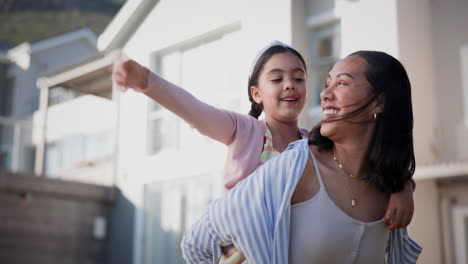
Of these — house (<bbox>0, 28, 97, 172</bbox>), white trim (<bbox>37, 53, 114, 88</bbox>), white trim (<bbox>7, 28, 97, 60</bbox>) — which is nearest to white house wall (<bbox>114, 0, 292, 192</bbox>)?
white trim (<bbox>37, 53, 114, 88</bbox>)

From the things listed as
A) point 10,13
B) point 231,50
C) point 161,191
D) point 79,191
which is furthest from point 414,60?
point 10,13

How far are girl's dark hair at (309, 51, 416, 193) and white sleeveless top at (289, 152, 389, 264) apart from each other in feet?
→ 0.57

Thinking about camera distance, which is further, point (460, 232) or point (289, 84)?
point (460, 232)

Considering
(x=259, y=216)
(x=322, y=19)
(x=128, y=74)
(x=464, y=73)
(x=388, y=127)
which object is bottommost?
(x=259, y=216)

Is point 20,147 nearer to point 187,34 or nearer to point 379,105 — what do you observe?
point 187,34

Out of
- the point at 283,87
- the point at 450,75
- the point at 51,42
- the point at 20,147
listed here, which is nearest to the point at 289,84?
the point at 283,87

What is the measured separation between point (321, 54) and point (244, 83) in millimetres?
1130

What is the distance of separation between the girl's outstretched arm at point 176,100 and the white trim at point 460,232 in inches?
238

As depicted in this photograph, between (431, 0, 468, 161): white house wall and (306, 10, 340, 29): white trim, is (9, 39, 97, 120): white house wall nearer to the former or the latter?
(306, 10, 340, 29): white trim

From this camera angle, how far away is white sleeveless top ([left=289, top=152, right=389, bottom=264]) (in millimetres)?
1704

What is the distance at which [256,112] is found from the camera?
8.86 feet

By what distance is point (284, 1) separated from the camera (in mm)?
8438

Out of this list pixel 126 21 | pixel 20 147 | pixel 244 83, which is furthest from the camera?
pixel 20 147

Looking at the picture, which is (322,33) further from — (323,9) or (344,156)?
(344,156)
